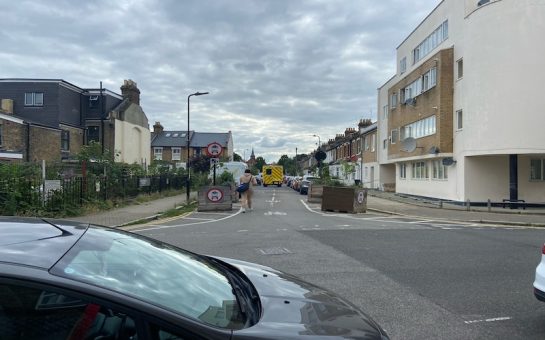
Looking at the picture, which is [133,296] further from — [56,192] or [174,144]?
[174,144]

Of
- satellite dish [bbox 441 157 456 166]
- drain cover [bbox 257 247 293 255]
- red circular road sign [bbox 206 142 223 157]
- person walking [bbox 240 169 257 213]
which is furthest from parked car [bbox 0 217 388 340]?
satellite dish [bbox 441 157 456 166]

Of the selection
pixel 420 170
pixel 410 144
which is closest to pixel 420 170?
pixel 420 170

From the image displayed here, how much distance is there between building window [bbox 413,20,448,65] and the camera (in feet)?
94.6

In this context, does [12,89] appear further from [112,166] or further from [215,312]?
[215,312]

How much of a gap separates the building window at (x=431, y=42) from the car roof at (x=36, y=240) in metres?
29.3

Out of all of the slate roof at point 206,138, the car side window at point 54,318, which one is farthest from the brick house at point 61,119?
the car side window at point 54,318

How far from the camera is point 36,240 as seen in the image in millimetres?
2406

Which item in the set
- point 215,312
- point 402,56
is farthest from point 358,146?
point 215,312

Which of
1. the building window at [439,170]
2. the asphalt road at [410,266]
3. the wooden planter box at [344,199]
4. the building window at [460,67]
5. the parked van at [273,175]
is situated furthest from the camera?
the parked van at [273,175]

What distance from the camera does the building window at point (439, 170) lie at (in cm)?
2784

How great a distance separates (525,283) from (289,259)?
12.8ft

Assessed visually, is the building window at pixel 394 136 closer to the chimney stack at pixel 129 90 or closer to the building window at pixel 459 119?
the building window at pixel 459 119

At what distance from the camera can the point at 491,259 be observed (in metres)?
9.05

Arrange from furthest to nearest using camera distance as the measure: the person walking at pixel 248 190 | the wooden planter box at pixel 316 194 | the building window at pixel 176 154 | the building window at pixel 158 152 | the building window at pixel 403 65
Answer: the building window at pixel 158 152 → the building window at pixel 176 154 → the building window at pixel 403 65 → the wooden planter box at pixel 316 194 → the person walking at pixel 248 190
